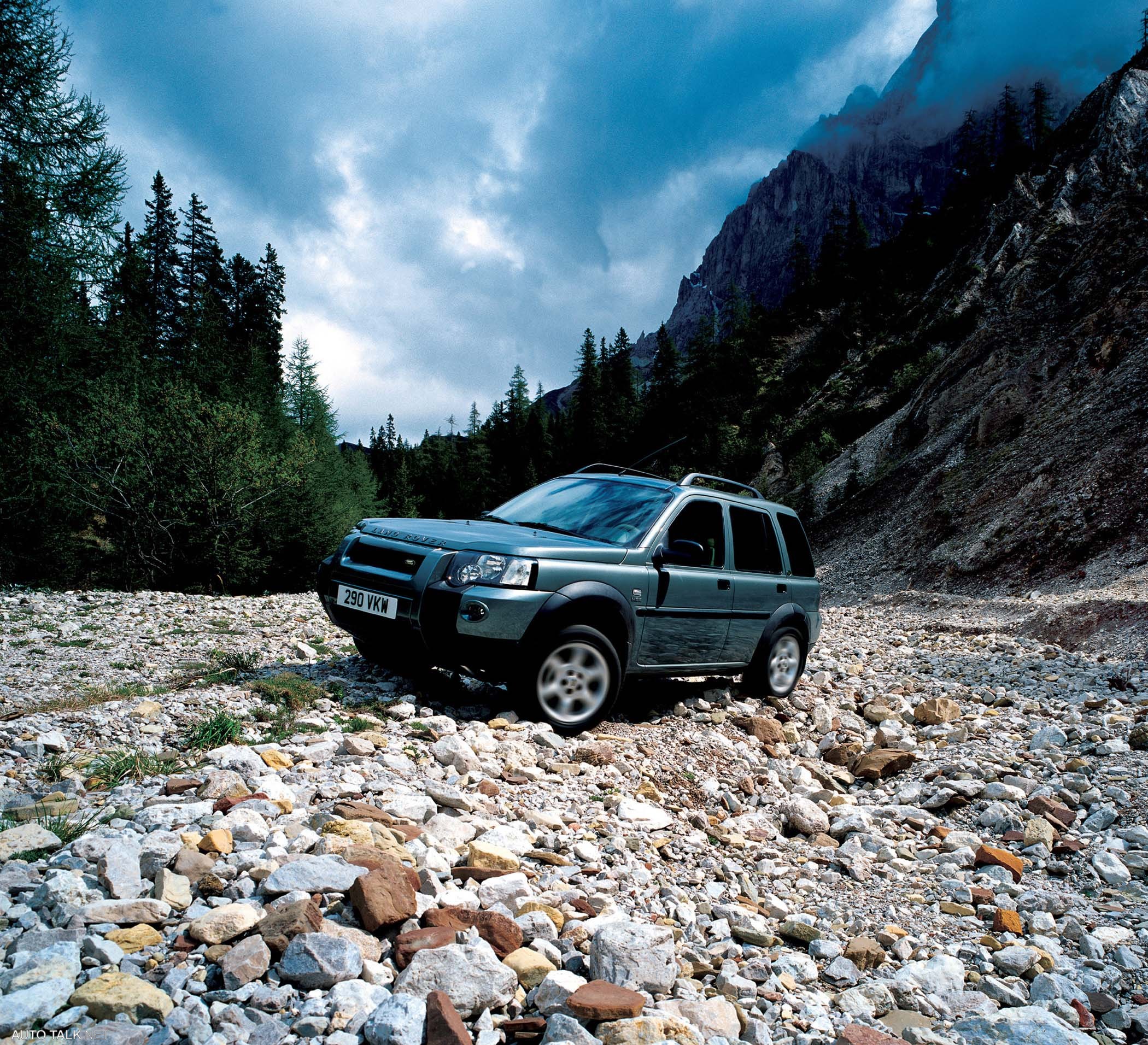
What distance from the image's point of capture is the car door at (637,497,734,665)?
546 centimetres

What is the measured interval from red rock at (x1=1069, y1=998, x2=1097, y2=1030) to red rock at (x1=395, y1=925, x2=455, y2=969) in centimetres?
213

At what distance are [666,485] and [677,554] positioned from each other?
32.5 inches

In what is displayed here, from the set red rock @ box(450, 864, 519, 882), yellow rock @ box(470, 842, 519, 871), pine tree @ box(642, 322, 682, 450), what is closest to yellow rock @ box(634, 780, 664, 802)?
yellow rock @ box(470, 842, 519, 871)

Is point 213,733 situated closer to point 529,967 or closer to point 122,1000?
point 122,1000

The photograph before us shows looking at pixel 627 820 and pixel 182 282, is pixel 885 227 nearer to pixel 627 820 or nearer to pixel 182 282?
pixel 182 282

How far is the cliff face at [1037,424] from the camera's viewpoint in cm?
1703

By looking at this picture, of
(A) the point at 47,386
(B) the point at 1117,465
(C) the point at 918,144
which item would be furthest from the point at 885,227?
(A) the point at 47,386

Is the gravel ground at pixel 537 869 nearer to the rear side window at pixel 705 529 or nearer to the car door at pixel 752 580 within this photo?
the car door at pixel 752 580

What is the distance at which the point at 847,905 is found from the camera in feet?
10.4

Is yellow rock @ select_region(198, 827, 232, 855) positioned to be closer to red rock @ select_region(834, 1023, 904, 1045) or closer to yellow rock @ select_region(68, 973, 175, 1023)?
yellow rock @ select_region(68, 973, 175, 1023)

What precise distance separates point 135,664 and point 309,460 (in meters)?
16.2

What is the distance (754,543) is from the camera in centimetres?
673

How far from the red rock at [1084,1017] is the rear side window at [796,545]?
4911 mm

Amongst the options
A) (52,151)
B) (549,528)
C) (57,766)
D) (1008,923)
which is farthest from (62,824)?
(52,151)
